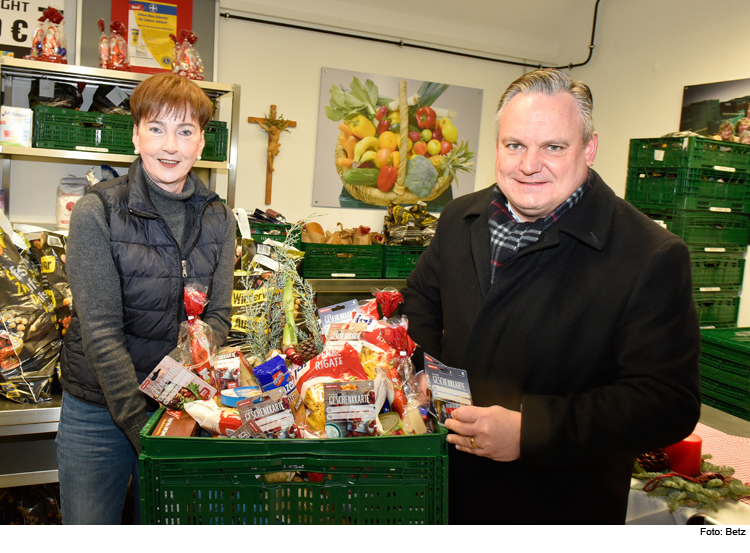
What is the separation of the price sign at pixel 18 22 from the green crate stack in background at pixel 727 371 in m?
4.85

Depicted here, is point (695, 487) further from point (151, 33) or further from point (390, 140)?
point (151, 33)

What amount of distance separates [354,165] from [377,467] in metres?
4.18

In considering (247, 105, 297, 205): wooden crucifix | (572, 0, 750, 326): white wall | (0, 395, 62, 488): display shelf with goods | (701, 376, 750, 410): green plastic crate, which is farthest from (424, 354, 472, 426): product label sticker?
(572, 0, 750, 326): white wall

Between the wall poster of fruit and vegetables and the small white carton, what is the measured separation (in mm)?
2308

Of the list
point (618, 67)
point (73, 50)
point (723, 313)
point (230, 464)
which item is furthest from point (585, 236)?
point (618, 67)

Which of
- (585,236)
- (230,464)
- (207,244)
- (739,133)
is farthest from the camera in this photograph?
(739,133)

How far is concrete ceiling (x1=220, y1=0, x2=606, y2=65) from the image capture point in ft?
14.8

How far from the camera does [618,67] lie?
5.03 m

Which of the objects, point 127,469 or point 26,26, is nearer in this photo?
point 127,469

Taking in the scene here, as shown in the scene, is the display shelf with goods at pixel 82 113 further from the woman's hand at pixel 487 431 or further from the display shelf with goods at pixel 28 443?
the woman's hand at pixel 487 431

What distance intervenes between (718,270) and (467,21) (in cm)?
312

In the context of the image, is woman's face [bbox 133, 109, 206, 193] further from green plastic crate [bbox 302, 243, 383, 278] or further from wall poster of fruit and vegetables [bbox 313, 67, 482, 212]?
wall poster of fruit and vegetables [bbox 313, 67, 482, 212]

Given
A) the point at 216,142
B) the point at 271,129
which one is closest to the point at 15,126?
the point at 216,142

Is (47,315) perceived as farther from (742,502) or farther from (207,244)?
(742,502)
